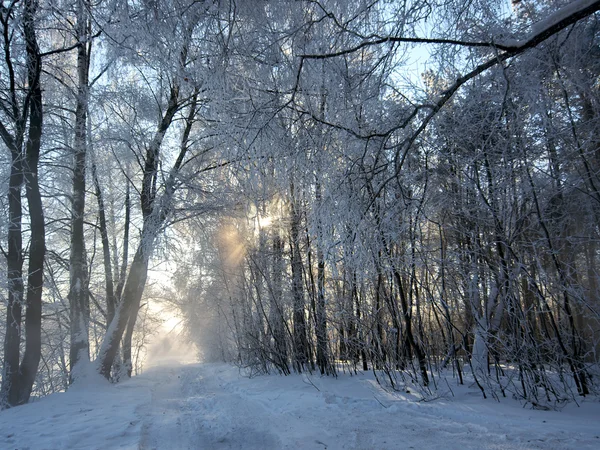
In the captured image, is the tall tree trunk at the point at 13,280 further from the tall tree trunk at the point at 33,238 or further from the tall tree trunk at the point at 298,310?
the tall tree trunk at the point at 298,310

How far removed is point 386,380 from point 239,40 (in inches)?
170

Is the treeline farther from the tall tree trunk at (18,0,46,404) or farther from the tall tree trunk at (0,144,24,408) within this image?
the tall tree trunk at (0,144,24,408)

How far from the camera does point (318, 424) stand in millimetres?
3443


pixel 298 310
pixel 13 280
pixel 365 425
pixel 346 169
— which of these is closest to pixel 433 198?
pixel 346 169

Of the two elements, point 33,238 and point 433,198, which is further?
point 33,238

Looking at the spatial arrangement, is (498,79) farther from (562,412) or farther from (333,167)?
(562,412)

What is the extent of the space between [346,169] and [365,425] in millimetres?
2316

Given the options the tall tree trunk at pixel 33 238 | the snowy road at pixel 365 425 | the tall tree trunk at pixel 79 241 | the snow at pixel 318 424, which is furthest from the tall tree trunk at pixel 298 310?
the tall tree trunk at pixel 33 238

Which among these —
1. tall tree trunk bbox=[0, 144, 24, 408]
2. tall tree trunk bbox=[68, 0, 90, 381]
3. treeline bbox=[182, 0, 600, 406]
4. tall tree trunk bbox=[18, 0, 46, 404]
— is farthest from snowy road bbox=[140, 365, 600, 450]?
tall tree trunk bbox=[0, 144, 24, 408]

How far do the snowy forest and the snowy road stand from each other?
643 mm

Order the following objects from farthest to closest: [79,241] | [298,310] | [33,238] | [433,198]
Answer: [79,241] < [33,238] < [298,310] < [433,198]

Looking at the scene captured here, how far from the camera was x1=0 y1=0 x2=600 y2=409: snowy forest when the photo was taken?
11.6ft

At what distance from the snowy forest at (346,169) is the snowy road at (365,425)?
2.11ft

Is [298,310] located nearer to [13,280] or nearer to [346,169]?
[346,169]
